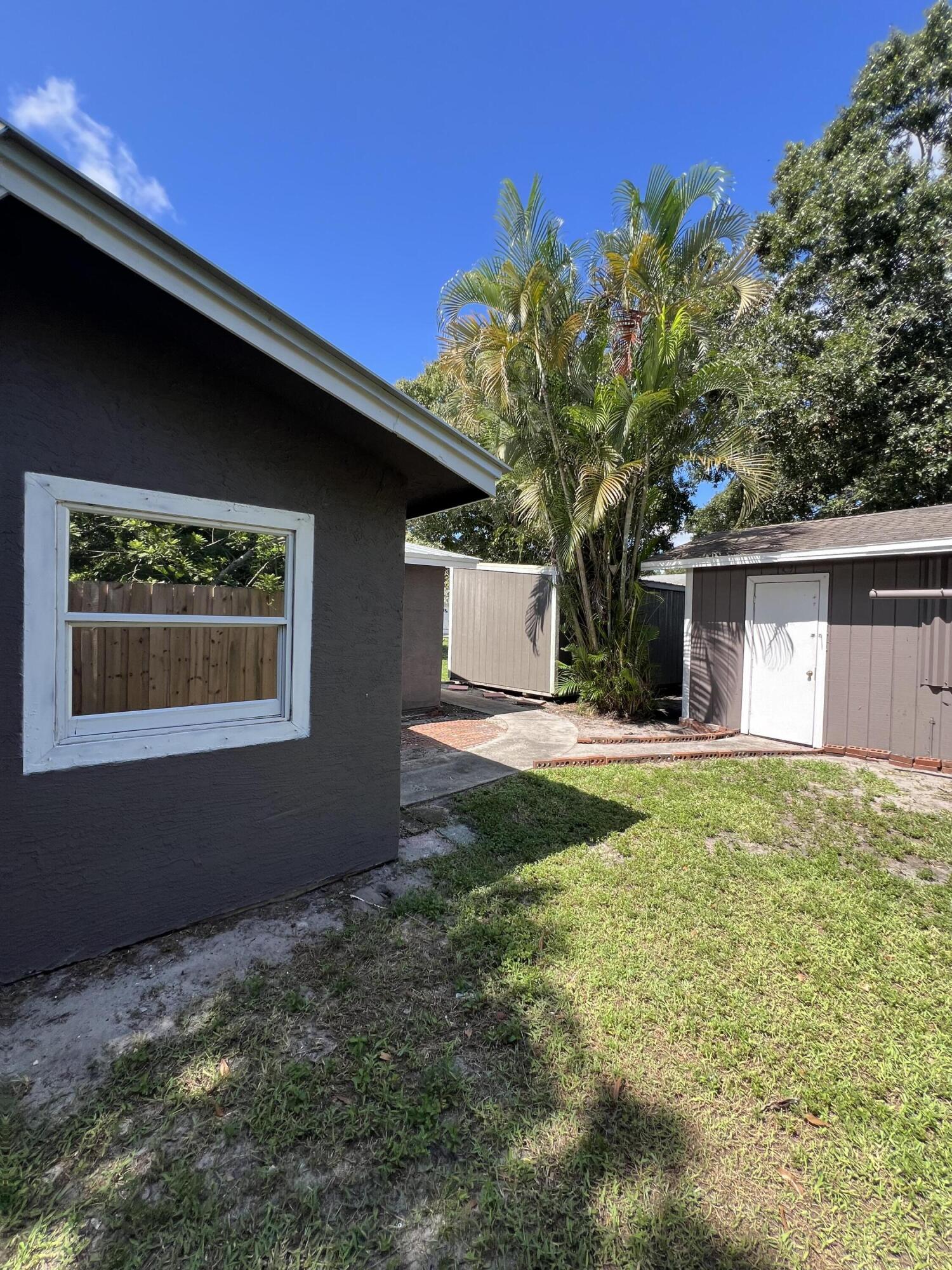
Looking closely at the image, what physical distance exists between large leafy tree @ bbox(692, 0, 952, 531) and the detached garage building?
5028 millimetres

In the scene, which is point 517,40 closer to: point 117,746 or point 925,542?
point 925,542

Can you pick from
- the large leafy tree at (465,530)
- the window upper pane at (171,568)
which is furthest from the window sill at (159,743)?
the large leafy tree at (465,530)

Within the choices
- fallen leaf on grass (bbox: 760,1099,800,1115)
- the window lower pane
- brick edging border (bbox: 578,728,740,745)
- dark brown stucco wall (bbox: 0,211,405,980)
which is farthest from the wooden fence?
brick edging border (bbox: 578,728,740,745)

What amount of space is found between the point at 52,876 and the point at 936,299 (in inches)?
640

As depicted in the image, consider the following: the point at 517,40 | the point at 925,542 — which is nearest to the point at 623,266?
the point at 517,40

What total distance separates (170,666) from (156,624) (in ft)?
1.04

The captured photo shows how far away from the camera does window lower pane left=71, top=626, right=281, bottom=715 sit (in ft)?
9.25

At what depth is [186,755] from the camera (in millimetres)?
2805

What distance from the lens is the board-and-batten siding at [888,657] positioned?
6.03 m

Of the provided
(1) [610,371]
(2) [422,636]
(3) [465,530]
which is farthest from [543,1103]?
(3) [465,530]

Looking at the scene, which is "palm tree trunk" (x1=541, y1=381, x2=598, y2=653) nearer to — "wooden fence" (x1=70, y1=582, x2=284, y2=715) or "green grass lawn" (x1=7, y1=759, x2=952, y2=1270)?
"wooden fence" (x1=70, y1=582, x2=284, y2=715)

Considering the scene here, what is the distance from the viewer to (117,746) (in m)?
2.60

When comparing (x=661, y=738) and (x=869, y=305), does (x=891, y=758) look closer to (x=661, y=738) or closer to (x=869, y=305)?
(x=661, y=738)

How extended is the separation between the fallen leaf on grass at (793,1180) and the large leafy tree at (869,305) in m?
12.5
